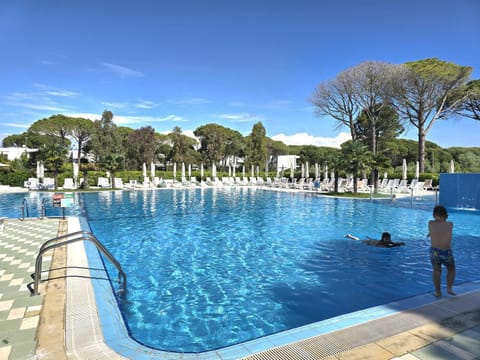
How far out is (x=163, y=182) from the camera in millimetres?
28688

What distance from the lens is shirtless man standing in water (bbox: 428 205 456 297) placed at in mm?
3820

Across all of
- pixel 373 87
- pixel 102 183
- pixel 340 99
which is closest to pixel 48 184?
pixel 102 183

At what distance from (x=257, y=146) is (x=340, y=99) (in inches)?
680

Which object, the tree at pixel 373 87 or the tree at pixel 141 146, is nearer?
the tree at pixel 373 87

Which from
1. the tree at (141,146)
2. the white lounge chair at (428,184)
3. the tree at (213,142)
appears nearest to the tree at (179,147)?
the tree at (141,146)

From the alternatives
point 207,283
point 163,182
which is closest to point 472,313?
point 207,283

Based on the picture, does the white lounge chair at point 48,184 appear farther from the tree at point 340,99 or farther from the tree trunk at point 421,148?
the tree trunk at point 421,148

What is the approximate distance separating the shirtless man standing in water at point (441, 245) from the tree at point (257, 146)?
1595 inches

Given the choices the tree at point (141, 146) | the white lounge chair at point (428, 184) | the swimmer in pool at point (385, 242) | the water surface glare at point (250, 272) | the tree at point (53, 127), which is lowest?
the water surface glare at point (250, 272)

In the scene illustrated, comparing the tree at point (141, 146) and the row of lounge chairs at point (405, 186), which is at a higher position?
the tree at point (141, 146)

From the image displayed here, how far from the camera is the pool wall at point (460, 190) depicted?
1438cm

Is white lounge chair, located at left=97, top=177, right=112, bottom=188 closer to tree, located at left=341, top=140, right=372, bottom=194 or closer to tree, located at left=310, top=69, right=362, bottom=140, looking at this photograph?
tree, located at left=341, top=140, right=372, bottom=194

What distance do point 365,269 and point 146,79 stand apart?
23.1 meters

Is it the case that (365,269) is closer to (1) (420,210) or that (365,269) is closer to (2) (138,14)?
(1) (420,210)
